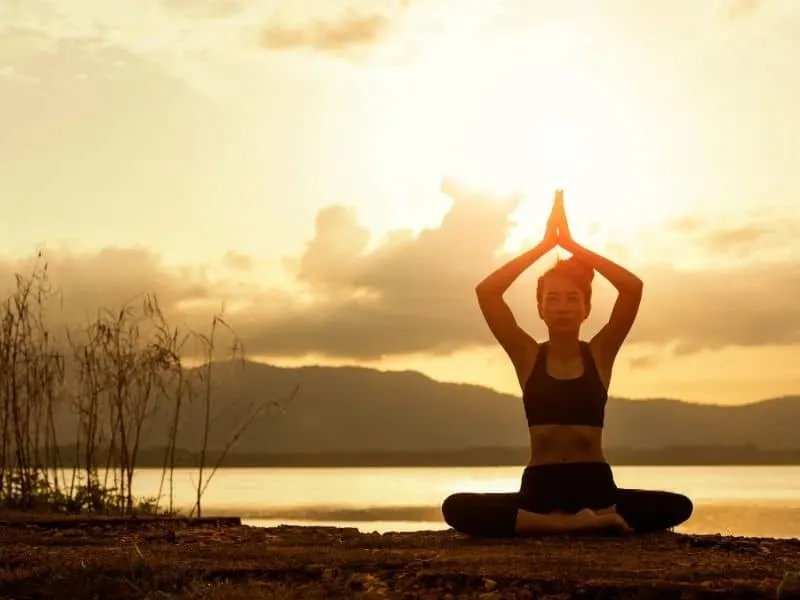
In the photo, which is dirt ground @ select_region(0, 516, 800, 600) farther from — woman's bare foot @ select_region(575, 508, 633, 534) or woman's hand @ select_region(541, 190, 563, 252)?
woman's hand @ select_region(541, 190, 563, 252)

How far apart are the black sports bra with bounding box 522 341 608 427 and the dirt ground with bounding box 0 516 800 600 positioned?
721mm

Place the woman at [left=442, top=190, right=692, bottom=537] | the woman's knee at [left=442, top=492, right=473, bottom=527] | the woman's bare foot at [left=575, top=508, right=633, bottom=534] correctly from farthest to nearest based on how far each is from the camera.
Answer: the woman's knee at [left=442, top=492, right=473, bottom=527] → the woman at [left=442, top=190, right=692, bottom=537] → the woman's bare foot at [left=575, top=508, right=633, bottom=534]

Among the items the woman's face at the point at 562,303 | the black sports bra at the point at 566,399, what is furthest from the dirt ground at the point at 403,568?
the woman's face at the point at 562,303

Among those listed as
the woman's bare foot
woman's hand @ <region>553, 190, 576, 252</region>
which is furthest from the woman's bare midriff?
woman's hand @ <region>553, 190, 576, 252</region>

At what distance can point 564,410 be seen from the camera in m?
7.41

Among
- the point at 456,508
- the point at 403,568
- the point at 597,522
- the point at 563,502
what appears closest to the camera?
the point at 403,568

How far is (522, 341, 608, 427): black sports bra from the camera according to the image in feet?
24.3

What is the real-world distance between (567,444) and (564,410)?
0.67 ft

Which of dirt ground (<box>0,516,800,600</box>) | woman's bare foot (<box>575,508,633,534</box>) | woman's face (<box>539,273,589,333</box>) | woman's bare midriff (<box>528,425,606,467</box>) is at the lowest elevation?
dirt ground (<box>0,516,800,600</box>)

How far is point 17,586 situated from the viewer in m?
5.98

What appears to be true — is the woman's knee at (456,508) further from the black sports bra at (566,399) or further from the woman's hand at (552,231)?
the woman's hand at (552,231)

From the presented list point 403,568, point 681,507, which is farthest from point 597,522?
point 403,568

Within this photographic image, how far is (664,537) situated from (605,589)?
2253mm

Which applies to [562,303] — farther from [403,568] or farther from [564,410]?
[403,568]
